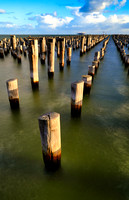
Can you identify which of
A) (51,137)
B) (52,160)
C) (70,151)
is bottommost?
(70,151)

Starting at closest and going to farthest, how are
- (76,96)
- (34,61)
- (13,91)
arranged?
1. (76,96)
2. (13,91)
3. (34,61)

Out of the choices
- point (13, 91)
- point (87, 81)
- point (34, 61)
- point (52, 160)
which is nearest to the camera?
point (52, 160)

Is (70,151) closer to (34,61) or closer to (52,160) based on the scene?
(52,160)

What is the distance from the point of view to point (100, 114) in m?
6.03

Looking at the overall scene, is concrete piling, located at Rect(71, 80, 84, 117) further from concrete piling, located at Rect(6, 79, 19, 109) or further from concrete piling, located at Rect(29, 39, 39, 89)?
concrete piling, located at Rect(29, 39, 39, 89)

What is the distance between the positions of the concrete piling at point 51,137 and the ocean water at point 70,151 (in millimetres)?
374

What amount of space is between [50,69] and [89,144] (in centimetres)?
749

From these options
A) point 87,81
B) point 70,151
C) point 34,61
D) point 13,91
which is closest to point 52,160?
point 70,151

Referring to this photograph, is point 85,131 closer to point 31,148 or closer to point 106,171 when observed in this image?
point 106,171

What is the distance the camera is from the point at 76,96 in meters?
4.99

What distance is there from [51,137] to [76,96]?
7.82ft

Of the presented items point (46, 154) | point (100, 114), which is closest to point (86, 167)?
point (46, 154)

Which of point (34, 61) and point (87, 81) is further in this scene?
point (34, 61)

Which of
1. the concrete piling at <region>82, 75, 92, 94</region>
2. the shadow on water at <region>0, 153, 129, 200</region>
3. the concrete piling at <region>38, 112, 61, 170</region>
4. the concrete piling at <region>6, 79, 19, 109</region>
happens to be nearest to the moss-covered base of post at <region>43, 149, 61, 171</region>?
the concrete piling at <region>38, 112, 61, 170</region>
